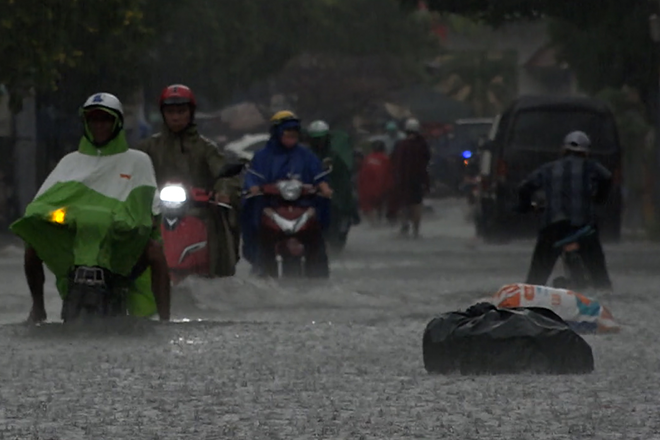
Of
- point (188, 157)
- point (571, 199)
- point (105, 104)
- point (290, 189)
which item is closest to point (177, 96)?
point (188, 157)

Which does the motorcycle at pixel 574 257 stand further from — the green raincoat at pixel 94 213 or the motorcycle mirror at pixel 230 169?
the green raincoat at pixel 94 213

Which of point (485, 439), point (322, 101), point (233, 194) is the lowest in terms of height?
point (485, 439)

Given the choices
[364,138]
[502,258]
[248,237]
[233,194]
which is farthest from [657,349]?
[364,138]

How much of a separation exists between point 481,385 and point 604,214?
56.4 ft

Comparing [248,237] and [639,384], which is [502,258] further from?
[639,384]

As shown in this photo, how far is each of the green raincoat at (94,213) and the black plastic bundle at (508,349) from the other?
253cm

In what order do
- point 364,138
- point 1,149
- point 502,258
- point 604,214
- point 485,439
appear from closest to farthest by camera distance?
point 485,439 < point 502,258 < point 604,214 < point 1,149 < point 364,138

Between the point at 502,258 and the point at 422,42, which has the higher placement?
the point at 422,42

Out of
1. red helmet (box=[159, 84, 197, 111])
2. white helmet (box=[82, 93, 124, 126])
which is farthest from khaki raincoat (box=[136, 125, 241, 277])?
white helmet (box=[82, 93, 124, 126])

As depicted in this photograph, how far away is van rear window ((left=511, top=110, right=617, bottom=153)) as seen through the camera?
94.0 ft

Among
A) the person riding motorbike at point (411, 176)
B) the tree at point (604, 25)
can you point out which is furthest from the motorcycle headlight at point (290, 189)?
the person riding motorbike at point (411, 176)

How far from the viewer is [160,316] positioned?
47.0 feet

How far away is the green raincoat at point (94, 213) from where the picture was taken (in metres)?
13.4

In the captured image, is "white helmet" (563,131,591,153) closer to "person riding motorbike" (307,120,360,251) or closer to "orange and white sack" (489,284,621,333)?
"orange and white sack" (489,284,621,333)
